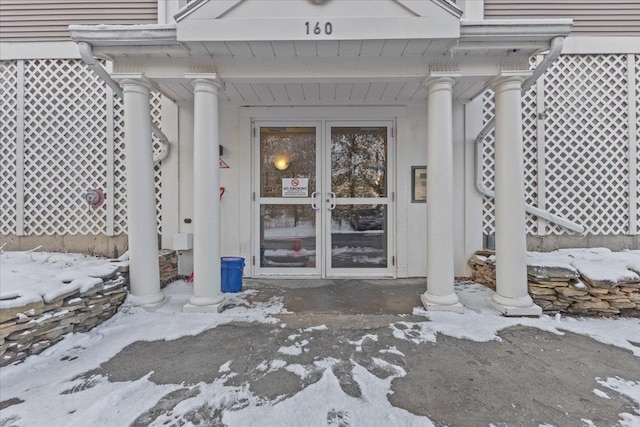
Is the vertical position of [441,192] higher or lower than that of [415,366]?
higher

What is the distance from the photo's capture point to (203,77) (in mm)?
2727

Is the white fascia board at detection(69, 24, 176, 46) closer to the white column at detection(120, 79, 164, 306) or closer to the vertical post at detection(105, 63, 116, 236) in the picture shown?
the white column at detection(120, 79, 164, 306)

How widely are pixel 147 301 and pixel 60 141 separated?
2646 mm

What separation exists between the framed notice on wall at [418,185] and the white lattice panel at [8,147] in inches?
204

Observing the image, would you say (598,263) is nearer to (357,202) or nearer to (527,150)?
(527,150)

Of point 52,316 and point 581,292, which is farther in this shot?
point 581,292

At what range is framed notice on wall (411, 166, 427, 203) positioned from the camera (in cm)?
384

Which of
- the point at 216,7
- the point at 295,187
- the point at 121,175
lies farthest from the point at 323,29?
the point at 121,175

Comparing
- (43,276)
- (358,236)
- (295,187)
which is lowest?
(43,276)

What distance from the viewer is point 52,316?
218cm

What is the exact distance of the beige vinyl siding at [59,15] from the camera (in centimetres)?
379

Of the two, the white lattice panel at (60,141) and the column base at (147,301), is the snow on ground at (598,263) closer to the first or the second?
the column base at (147,301)

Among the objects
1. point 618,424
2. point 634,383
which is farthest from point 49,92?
point 634,383

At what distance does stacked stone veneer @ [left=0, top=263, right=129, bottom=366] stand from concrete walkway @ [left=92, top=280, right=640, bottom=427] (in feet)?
1.89
